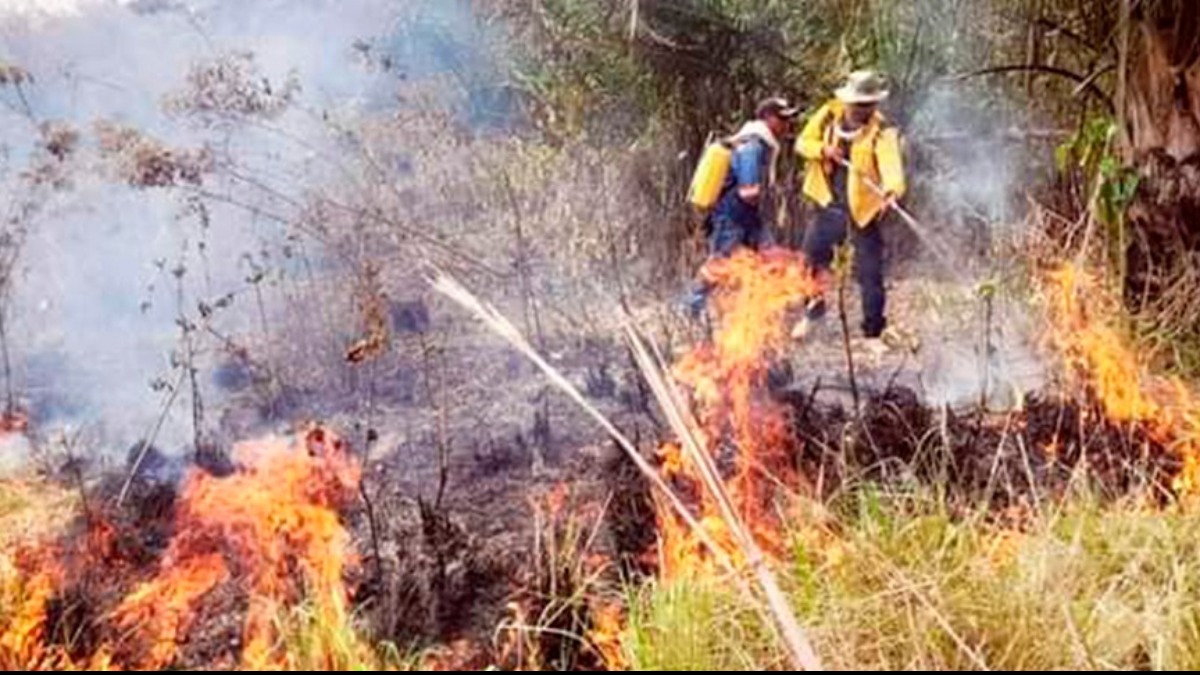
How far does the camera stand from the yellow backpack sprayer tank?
310 inches

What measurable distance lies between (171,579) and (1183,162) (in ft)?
15.6

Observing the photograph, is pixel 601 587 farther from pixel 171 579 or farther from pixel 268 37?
pixel 268 37

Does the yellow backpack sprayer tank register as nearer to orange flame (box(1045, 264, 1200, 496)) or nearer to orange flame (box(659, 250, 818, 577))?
orange flame (box(659, 250, 818, 577))

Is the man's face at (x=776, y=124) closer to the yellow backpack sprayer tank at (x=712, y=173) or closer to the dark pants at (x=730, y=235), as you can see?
the yellow backpack sprayer tank at (x=712, y=173)

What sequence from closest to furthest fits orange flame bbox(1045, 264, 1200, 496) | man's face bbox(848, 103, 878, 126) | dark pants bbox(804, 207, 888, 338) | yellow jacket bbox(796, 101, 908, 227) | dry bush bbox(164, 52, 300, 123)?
orange flame bbox(1045, 264, 1200, 496) → yellow jacket bbox(796, 101, 908, 227) → man's face bbox(848, 103, 878, 126) → dark pants bbox(804, 207, 888, 338) → dry bush bbox(164, 52, 300, 123)

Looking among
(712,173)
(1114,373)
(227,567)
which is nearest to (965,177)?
(712,173)

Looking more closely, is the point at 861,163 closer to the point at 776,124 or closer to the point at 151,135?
the point at 776,124

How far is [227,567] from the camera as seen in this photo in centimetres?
437

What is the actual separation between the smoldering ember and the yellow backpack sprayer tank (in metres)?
0.02

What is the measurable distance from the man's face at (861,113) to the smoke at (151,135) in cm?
335

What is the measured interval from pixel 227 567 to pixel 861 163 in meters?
4.39

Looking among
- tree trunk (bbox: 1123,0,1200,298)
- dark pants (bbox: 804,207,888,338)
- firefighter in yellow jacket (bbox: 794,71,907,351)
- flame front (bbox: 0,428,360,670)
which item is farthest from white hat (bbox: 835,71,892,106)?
flame front (bbox: 0,428,360,670)

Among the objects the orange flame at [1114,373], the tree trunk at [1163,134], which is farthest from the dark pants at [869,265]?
the tree trunk at [1163,134]

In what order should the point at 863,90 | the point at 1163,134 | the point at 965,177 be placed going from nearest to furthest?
the point at 1163,134 → the point at 863,90 → the point at 965,177
